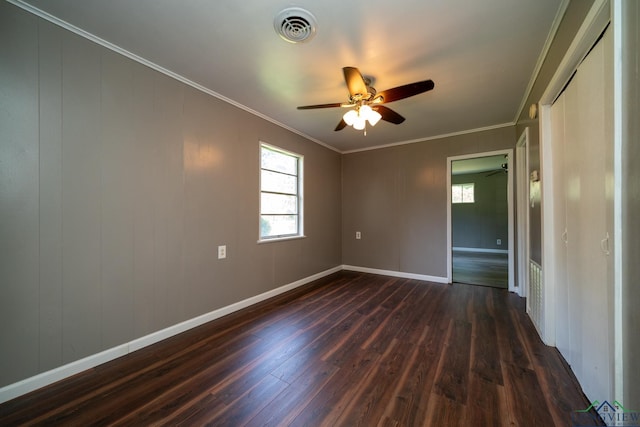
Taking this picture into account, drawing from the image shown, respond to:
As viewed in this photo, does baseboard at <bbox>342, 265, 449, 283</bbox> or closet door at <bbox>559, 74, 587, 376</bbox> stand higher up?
closet door at <bbox>559, 74, 587, 376</bbox>

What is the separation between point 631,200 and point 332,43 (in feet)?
6.52

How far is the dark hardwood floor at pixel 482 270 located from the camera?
4193mm

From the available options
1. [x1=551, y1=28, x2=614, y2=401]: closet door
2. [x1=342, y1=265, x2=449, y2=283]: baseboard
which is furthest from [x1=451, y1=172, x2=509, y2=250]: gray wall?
[x1=551, y1=28, x2=614, y2=401]: closet door

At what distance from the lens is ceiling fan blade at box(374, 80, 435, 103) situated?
1.84 metres

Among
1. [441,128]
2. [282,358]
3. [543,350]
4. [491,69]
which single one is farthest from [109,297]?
[441,128]

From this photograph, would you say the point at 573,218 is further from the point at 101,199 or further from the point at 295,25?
the point at 101,199

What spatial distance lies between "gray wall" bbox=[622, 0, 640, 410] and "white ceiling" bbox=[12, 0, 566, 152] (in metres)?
0.95

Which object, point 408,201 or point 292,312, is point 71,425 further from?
point 408,201

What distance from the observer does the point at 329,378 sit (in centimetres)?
173

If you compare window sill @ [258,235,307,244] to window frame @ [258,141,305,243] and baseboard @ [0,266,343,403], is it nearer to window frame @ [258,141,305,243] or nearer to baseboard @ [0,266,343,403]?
window frame @ [258,141,305,243]

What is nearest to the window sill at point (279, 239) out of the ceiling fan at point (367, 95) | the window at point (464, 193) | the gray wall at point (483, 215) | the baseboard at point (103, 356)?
the baseboard at point (103, 356)

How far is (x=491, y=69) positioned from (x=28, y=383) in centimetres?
443

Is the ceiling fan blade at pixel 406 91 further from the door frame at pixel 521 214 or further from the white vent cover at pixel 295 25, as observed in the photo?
the door frame at pixel 521 214

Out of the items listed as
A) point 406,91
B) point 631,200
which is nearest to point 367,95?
point 406,91
